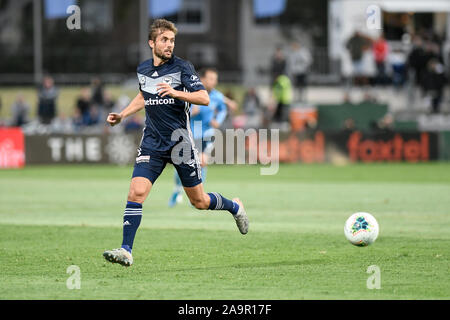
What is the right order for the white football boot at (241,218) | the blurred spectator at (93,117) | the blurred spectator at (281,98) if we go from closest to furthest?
1. the white football boot at (241,218)
2. the blurred spectator at (281,98)
3. the blurred spectator at (93,117)

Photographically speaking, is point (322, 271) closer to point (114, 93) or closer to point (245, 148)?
point (245, 148)

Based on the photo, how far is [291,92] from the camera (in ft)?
110

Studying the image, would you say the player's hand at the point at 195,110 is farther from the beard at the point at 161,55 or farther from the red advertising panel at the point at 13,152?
the red advertising panel at the point at 13,152

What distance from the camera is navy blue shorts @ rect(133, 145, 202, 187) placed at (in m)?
9.59

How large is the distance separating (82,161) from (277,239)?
1692 cm

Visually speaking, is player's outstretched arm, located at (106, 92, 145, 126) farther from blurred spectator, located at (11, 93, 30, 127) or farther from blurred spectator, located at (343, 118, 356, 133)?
blurred spectator, located at (11, 93, 30, 127)

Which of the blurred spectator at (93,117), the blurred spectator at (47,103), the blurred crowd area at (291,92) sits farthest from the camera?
the blurred spectator at (47,103)

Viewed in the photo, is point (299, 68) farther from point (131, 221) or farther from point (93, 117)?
point (131, 221)

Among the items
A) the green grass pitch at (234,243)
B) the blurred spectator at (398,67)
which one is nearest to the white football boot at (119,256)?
the green grass pitch at (234,243)

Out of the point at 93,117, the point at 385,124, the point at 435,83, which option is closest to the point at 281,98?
the point at 385,124

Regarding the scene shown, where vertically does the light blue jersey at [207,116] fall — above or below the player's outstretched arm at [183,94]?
below

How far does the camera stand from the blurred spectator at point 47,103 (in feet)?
99.7

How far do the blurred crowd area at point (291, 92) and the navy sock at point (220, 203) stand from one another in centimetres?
1794

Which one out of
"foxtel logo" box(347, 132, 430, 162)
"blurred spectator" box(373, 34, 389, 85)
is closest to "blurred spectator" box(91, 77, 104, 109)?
"foxtel logo" box(347, 132, 430, 162)
